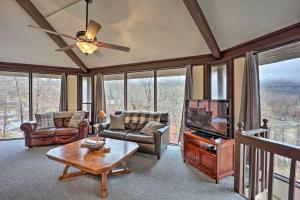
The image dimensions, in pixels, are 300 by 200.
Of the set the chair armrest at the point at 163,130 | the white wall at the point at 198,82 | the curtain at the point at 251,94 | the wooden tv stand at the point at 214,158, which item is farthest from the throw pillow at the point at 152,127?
the curtain at the point at 251,94

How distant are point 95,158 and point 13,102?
4.50 meters

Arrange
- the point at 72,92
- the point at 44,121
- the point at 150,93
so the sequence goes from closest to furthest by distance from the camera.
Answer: the point at 44,121 → the point at 150,93 → the point at 72,92

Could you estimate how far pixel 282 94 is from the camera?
307 cm

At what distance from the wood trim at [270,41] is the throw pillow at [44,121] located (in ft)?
16.7

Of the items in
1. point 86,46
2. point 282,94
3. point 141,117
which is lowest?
point 141,117

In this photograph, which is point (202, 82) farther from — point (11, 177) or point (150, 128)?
point (11, 177)

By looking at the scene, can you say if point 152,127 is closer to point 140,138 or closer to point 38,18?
point 140,138

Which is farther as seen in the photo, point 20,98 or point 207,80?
point 20,98

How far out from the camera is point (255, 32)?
10.5 feet

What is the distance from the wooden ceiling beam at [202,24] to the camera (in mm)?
3019

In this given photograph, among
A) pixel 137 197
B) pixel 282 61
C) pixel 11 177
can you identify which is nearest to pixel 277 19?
pixel 282 61

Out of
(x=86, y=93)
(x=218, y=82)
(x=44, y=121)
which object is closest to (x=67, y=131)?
(x=44, y=121)

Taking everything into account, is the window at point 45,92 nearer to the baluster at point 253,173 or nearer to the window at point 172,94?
the window at point 172,94

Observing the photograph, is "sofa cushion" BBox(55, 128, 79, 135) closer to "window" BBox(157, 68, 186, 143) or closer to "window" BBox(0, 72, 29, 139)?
"window" BBox(0, 72, 29, 139)
